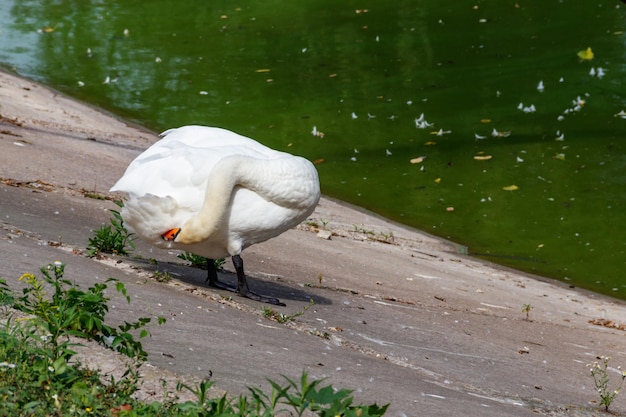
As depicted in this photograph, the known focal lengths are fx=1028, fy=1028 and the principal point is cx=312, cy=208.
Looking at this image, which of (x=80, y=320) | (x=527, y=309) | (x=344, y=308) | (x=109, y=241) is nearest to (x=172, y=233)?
(x=109, y=241)

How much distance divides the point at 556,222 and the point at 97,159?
3922 millimetres

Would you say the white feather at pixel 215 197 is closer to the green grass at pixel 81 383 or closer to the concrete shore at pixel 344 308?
the concrete shore at pixel 344 308

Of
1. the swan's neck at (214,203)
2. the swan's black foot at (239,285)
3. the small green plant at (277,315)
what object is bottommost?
the small green plant at (277,315)

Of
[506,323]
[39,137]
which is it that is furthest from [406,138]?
[506,323]

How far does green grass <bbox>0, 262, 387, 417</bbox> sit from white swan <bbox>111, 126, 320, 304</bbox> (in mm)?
1257

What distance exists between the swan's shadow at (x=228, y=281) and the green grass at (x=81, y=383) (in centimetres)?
178

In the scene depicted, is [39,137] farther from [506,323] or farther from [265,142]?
[506,323]

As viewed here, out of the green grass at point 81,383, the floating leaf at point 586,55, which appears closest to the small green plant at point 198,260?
the green grass at point 81,383

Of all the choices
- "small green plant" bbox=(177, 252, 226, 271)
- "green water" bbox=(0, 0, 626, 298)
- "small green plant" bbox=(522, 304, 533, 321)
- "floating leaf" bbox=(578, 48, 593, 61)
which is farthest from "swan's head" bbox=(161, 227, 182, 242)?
"floating leaf" bbox=(578, 48, 593, 61)

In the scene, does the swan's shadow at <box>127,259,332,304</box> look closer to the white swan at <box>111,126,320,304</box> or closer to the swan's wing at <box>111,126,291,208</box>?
the white swan at <box>111,126,320,304</box>

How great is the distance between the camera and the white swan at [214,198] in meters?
4.67

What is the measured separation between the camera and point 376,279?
6.66m

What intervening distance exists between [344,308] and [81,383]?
105 inches

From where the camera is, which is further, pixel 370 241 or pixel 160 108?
pixel 160 108
